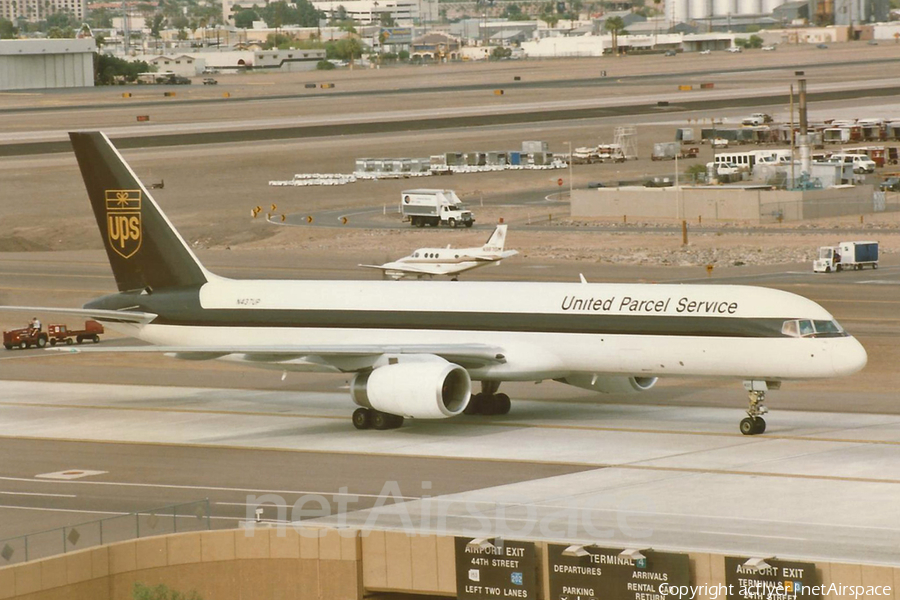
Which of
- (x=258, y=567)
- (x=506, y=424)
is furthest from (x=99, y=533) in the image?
(x=506, y=424)

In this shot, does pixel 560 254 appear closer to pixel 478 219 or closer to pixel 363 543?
pixel 478 219

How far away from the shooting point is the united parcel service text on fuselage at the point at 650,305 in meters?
44.4

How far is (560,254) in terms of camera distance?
9888cm

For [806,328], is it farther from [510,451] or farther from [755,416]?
[510,451]

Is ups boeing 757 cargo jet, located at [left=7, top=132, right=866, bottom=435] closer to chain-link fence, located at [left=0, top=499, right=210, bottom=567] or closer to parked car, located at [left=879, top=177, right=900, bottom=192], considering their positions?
chain-link fence, located at [left=0, top=499, right=210, bottom=567]

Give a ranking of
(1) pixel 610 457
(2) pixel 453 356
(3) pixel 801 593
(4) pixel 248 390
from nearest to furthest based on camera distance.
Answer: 1. (3) pixel 801 593
2. (1) pixel 610 457
3. (2) pixel 453 356
4. (4) pixel 248 390

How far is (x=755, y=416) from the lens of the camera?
44812 mm

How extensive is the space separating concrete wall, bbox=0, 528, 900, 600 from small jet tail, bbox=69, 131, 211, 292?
23323mm

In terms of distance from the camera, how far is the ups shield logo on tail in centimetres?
5416

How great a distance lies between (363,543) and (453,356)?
17244mm

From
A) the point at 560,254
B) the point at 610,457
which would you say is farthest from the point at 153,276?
the point at 560,254

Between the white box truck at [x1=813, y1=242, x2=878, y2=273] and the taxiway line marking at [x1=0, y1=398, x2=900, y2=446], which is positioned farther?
the white box truck at [x1=813, y1=242, x2=878, y2=273]

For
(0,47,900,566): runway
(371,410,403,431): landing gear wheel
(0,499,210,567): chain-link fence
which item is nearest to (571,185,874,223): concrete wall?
(0,47,900,566): runway

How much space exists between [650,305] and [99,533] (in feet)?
66.5
